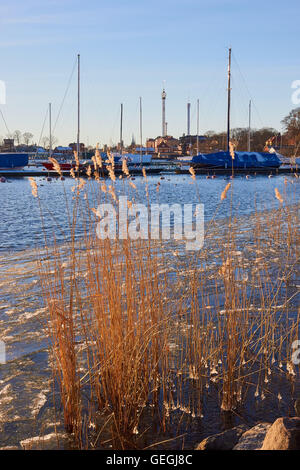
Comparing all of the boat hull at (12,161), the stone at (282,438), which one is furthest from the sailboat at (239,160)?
the stone at (282,438)

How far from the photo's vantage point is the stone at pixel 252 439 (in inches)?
121

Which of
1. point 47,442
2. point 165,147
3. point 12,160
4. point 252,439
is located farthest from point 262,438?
point 165,147

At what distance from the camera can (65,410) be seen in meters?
3.69

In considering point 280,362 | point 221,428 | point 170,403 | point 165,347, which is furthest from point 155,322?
point 280,362

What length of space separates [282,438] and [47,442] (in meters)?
1.83

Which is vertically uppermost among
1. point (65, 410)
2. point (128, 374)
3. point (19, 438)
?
point (128, 374)

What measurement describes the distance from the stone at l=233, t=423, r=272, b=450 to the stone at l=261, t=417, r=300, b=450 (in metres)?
0.15

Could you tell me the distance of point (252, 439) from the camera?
3.14 meters

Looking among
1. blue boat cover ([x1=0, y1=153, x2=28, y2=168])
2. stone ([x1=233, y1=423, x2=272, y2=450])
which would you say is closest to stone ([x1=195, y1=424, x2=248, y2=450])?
stone ([x1=233, y1=423, x2=272, y2=450])

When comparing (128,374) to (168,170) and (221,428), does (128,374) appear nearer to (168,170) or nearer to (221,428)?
(221,428)

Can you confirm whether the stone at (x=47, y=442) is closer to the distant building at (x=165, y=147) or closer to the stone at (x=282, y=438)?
the stone at (x=282, y=438)

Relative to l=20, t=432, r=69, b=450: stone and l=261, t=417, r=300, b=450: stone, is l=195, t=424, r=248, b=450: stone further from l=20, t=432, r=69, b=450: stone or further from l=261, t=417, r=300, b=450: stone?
l=20, t=432, r=69, b=450: stone

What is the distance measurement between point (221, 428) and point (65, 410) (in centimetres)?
123

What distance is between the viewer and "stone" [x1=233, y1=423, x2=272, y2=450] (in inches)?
121
